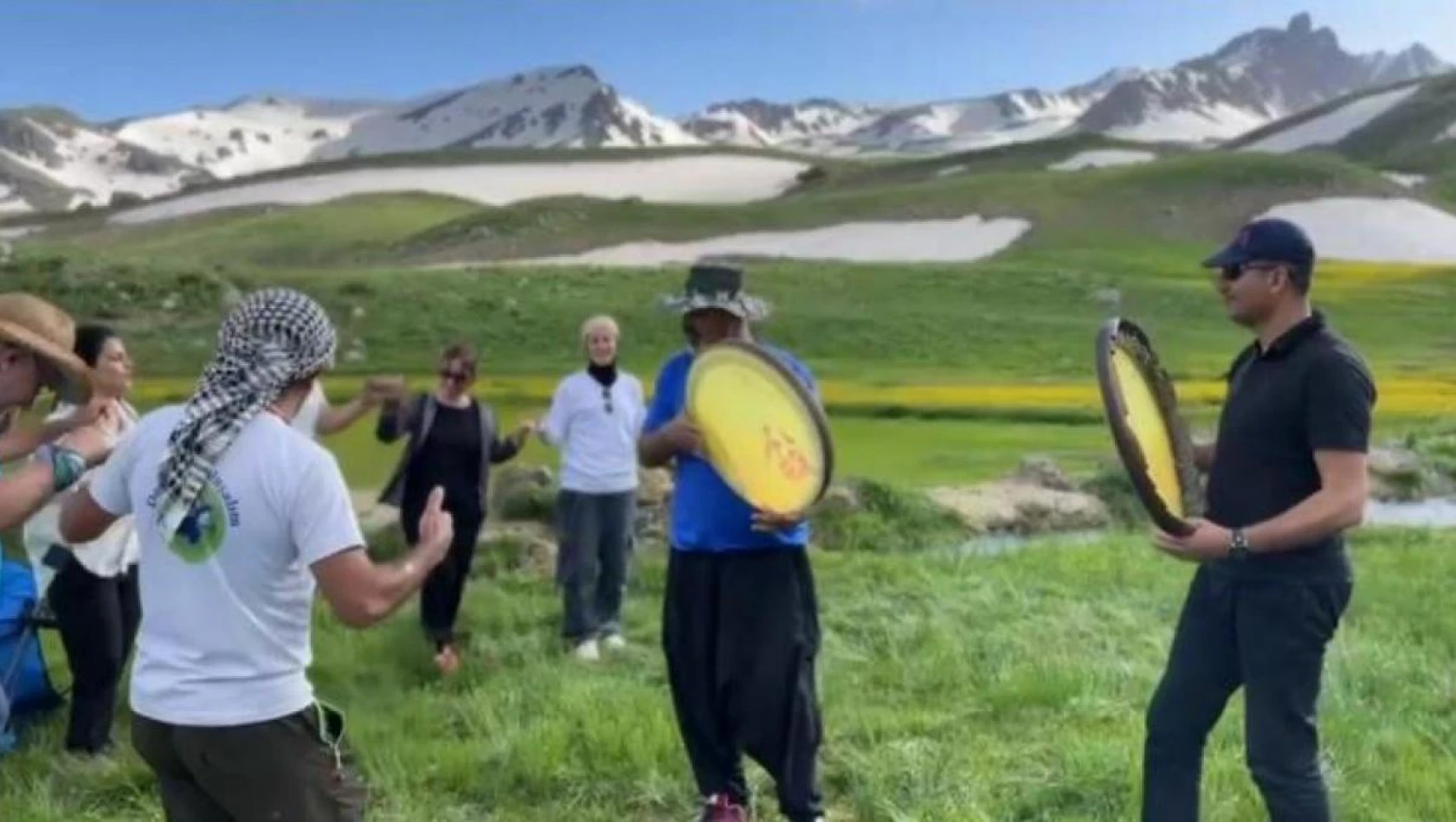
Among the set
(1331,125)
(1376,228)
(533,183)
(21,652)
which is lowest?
(1376,228)

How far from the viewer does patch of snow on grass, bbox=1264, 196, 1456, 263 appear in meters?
56.1

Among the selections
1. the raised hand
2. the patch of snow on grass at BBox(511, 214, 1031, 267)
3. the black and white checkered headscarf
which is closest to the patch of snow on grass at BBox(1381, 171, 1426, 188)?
the patch of snow on grass at BBox(511, 214, 1031, 267)

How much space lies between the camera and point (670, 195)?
113625 mm

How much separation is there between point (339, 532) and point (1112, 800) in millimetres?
3056

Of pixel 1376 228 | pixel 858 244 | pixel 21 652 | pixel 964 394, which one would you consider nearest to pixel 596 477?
pixel 21 652

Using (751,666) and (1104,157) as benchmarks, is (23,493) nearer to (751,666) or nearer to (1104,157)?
(751,666)

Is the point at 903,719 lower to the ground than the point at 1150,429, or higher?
lower

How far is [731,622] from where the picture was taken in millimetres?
5547

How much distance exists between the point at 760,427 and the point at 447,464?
3.43 m

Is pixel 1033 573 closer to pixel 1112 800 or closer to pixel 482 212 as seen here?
pixel 1112 800

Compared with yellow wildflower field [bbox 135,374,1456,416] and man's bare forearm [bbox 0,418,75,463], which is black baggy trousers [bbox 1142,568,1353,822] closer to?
man's bare forearm [bbox 0,418,75,463]

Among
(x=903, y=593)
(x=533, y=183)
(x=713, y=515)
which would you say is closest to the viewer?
(x=713, y=515)

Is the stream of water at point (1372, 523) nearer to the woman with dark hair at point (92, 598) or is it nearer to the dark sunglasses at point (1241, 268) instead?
the woman with dark hair at point (92, 598)

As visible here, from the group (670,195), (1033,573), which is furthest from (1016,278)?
(670,195)
